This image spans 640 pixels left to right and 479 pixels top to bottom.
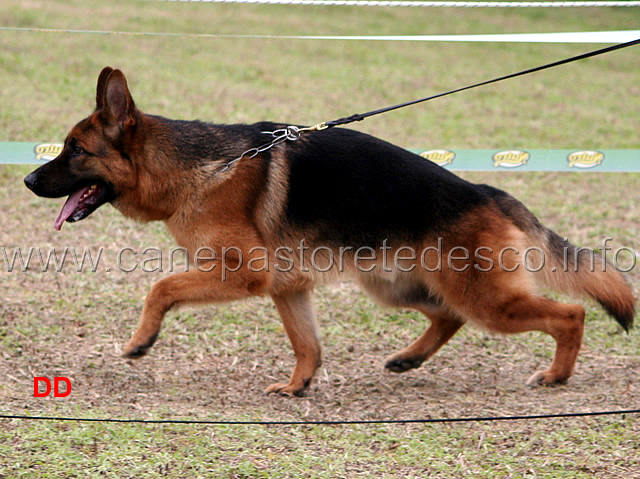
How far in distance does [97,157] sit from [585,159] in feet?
15.8

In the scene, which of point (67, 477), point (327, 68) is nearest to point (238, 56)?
point (327, 68)

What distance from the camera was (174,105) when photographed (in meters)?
10.5

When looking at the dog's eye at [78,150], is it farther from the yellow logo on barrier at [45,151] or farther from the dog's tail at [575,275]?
the yellow logo on barrier at [45,151]

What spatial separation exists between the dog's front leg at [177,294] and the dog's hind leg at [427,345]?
131cm

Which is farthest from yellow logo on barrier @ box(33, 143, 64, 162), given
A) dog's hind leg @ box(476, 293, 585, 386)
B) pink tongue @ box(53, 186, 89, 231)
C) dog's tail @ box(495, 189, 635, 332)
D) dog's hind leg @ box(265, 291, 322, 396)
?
dog's hind leg @ box(476, 293, 585, 386)

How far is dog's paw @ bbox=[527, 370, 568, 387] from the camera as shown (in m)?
4.77

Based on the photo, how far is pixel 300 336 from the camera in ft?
16.1

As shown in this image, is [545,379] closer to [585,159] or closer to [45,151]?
[585,159]

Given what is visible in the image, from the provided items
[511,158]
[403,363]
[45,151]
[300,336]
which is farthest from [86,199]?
[511,158]

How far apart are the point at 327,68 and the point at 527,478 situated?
10299 millimetres

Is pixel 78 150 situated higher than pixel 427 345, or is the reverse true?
pixel 78 150

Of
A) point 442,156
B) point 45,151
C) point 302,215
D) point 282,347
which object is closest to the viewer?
point 302,215

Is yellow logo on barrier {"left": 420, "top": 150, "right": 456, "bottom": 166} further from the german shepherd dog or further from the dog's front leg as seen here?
the dog's front leg

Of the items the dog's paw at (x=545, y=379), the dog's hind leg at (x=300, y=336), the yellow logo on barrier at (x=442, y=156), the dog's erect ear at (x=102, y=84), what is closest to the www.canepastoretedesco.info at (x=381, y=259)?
the dog's hind leg at (x=300, y=336)
